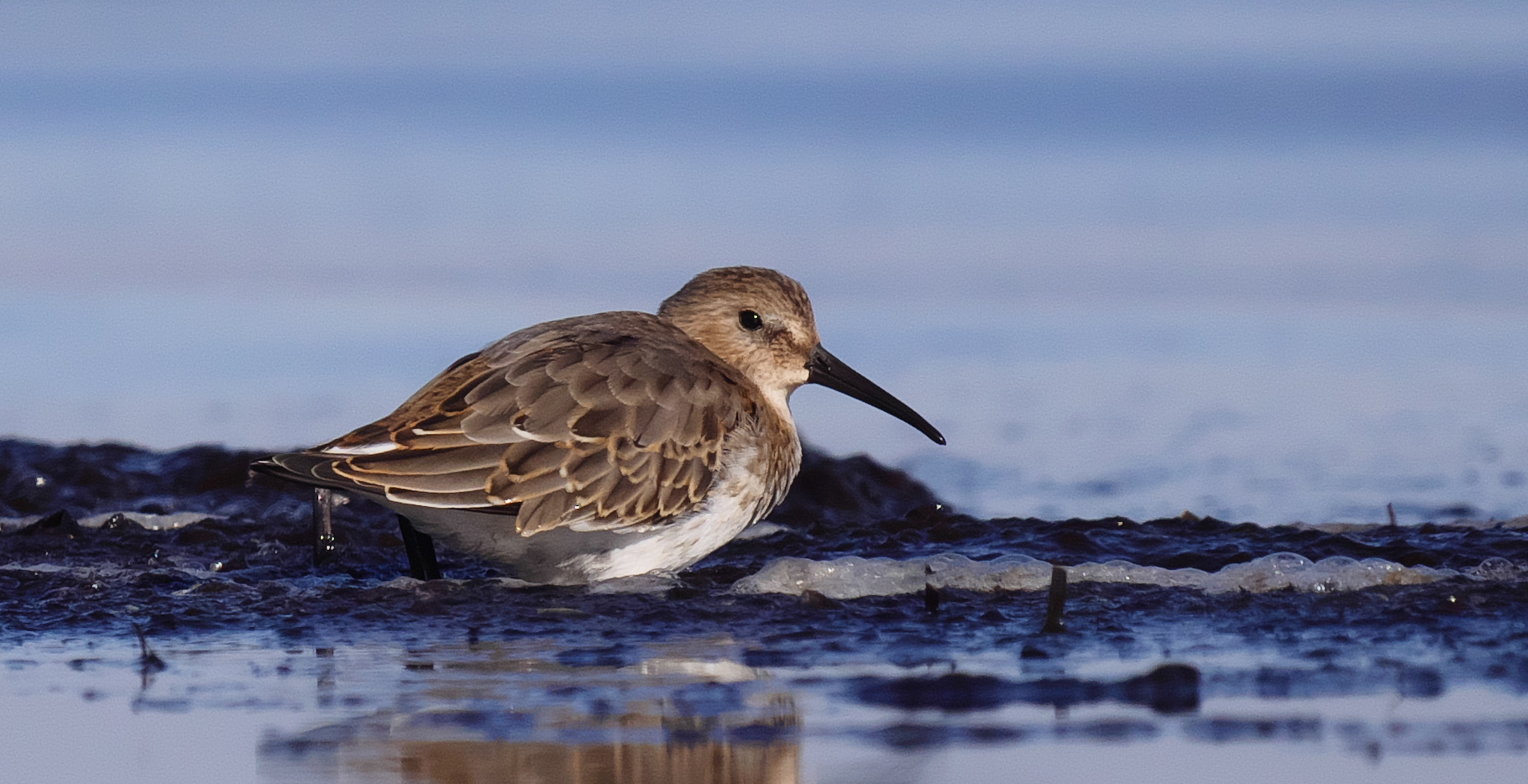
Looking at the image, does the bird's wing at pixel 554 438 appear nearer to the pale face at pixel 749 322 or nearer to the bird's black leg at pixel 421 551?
the bird's black leg at pixel 421 551

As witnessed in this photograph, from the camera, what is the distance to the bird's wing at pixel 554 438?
542 centimetres

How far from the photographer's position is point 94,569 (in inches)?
228

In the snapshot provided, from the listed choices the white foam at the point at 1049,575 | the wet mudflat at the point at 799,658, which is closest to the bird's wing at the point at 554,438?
the wet mudflat at the point at 799,658

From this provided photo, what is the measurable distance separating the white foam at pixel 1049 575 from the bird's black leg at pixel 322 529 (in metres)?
1.45

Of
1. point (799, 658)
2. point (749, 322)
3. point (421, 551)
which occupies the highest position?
point (749, 322)

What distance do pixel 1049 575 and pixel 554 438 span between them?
1523 millimetres

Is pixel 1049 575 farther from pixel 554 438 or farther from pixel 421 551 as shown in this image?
pixel 421 551

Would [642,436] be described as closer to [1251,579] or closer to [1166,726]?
[1251,579]

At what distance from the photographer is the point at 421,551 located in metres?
5.86

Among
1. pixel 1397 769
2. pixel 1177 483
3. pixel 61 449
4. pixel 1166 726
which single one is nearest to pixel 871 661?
pixel 1166 726

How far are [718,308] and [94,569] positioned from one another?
2.26m

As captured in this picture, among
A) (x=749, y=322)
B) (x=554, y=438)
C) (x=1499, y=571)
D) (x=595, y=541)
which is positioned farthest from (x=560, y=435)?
(x=1499, y=571)

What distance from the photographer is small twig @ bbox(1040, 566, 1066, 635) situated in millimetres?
4699

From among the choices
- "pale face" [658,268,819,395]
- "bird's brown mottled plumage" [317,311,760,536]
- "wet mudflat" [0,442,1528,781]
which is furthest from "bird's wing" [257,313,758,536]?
"pale face" [658,268,819,395]
